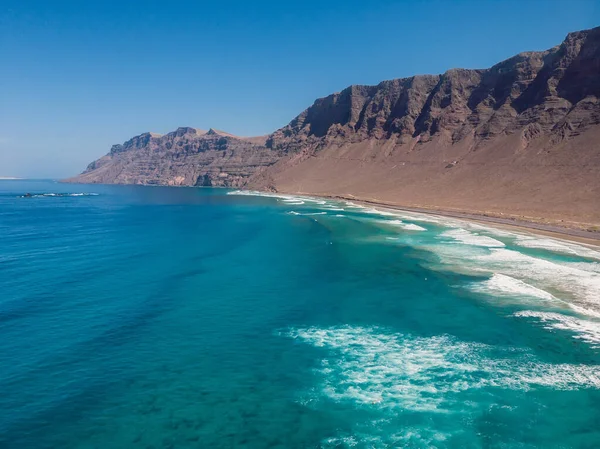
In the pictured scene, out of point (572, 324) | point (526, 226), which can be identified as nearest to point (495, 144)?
point (526, 226)

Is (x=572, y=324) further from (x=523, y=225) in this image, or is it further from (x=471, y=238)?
(x=523, y=225)

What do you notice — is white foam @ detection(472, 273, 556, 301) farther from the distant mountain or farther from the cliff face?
the cliff face

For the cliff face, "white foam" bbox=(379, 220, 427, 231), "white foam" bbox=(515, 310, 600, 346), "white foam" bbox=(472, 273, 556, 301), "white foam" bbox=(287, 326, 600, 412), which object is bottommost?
"white foam" bbox=(287, 326, 600, 412)

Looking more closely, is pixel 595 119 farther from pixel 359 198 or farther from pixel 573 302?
pixel 573 302

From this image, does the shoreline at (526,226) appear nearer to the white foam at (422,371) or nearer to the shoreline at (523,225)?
the shoreline at (523,225)

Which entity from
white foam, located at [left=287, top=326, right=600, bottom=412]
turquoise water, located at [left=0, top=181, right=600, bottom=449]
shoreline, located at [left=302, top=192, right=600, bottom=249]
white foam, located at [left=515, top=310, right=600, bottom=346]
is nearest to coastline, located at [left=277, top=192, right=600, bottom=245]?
shoreline, located at [left=302, top=192, right=600, bottom=249]

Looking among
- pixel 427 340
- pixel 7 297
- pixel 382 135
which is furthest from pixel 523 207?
pixel 382 135
